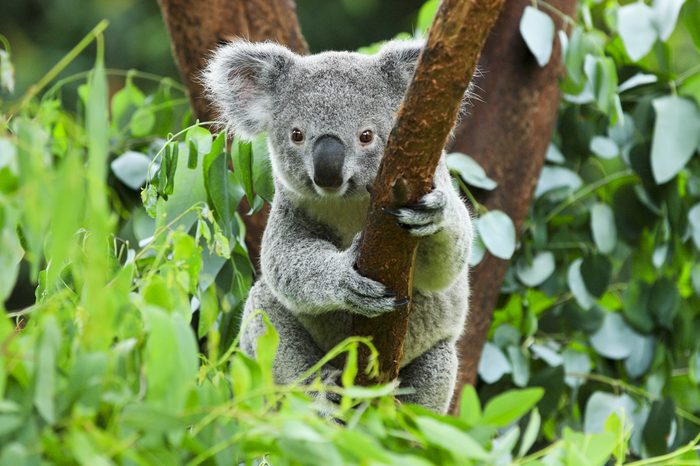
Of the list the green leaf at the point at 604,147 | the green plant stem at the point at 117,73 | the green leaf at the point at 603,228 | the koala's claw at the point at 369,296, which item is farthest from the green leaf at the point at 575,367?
the green plant stem at the point at 117,73


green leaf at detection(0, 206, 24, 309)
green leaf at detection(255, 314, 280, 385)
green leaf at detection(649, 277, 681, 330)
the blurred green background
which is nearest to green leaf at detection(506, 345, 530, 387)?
green leaf at detection(649, 277, 681, 330)

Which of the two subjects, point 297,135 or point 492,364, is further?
point 492,364

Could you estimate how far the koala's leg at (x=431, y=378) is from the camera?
9.37 ft

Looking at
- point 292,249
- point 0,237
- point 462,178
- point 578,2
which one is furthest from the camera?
point 578,2

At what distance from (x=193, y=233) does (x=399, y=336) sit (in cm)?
96

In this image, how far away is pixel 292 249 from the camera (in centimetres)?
268

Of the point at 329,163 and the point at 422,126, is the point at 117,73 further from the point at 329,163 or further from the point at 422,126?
the point at 422,126

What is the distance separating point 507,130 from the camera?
3.57 metres

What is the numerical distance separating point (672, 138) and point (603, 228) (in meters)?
0.45

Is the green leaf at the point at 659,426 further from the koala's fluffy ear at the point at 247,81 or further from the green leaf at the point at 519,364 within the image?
the koala's fluffy ear at the point at 247,81

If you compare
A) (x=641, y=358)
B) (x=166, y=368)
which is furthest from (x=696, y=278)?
(x=166, y=368)

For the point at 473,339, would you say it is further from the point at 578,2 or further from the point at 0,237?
the point at 0,237

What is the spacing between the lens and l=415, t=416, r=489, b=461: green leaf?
Answer: 1.27 m

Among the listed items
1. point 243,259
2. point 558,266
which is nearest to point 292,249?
point 243,259
